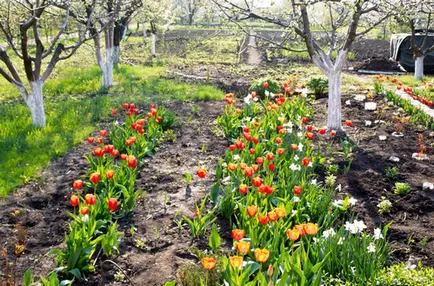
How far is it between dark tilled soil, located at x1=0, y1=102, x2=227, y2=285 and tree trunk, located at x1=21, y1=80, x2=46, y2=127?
4.29 feet

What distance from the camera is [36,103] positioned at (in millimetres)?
7340

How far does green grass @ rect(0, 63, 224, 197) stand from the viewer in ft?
19.0

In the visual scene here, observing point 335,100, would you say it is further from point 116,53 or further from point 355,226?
point 116,53

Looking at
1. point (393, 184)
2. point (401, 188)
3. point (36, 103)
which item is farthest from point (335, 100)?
point (36, 103)

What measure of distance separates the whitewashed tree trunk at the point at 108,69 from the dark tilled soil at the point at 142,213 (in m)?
5.01

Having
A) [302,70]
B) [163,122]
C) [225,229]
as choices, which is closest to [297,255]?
[225,229]

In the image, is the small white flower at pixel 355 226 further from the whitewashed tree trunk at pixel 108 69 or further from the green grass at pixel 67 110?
the whitewashed tree trunk at pixel 108 69

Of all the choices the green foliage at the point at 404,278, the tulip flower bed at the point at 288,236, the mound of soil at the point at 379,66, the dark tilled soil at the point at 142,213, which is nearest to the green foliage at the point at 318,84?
the dark tilled soil at the point at 142,213

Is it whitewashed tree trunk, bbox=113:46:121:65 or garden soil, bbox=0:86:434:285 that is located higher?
whitewashed tree trunk, bbox=113:46:121:65

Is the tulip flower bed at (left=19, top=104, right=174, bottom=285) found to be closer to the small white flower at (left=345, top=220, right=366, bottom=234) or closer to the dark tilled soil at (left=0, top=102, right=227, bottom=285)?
the dark tilled soil at (left=0, top=102, right=227, bottom=285)

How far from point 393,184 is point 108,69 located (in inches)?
317

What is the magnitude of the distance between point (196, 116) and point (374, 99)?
425cm

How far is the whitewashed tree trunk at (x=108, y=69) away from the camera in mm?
11195

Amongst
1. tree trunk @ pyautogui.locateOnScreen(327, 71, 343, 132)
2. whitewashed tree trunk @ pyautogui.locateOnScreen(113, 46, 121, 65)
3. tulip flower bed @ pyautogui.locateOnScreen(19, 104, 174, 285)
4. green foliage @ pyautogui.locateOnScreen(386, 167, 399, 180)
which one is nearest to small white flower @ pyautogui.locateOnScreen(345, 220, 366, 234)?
tulip flower bed @ pyautogui.locateOnScreen(19, 104, 174, 285)
